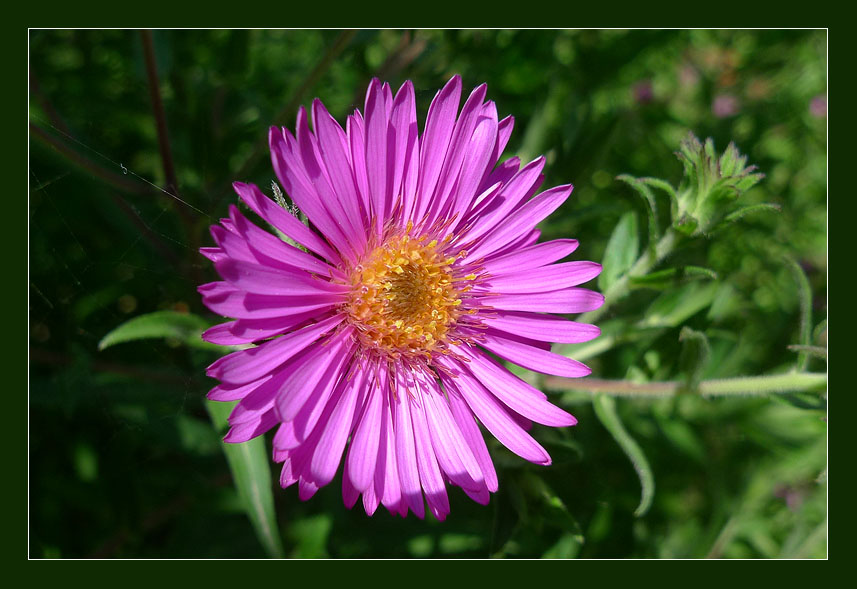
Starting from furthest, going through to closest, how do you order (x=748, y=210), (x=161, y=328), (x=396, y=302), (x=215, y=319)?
(x=215, y=319)
(x=396, y=302)
(x=161, y=328)
(x=748, y=210)

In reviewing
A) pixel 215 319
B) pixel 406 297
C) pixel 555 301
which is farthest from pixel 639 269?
pixel 215 319

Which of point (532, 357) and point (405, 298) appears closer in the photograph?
point (532, 357)

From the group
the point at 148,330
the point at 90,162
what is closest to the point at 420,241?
the point at 148,330

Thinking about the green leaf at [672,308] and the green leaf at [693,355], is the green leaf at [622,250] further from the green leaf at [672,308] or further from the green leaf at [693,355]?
the green leaf at [693,355]

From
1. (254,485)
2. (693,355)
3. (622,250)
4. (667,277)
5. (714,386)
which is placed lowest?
(254,485)

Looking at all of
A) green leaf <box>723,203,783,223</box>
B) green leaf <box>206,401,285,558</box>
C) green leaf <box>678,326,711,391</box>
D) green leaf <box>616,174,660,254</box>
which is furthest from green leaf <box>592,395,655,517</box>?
green leaf <box>206,401,285,558</box>

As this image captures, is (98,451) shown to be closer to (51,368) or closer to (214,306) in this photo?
(51,368)

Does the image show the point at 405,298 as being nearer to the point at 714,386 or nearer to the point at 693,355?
the point at 693,355

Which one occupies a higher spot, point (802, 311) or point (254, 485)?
point (802, 311)
